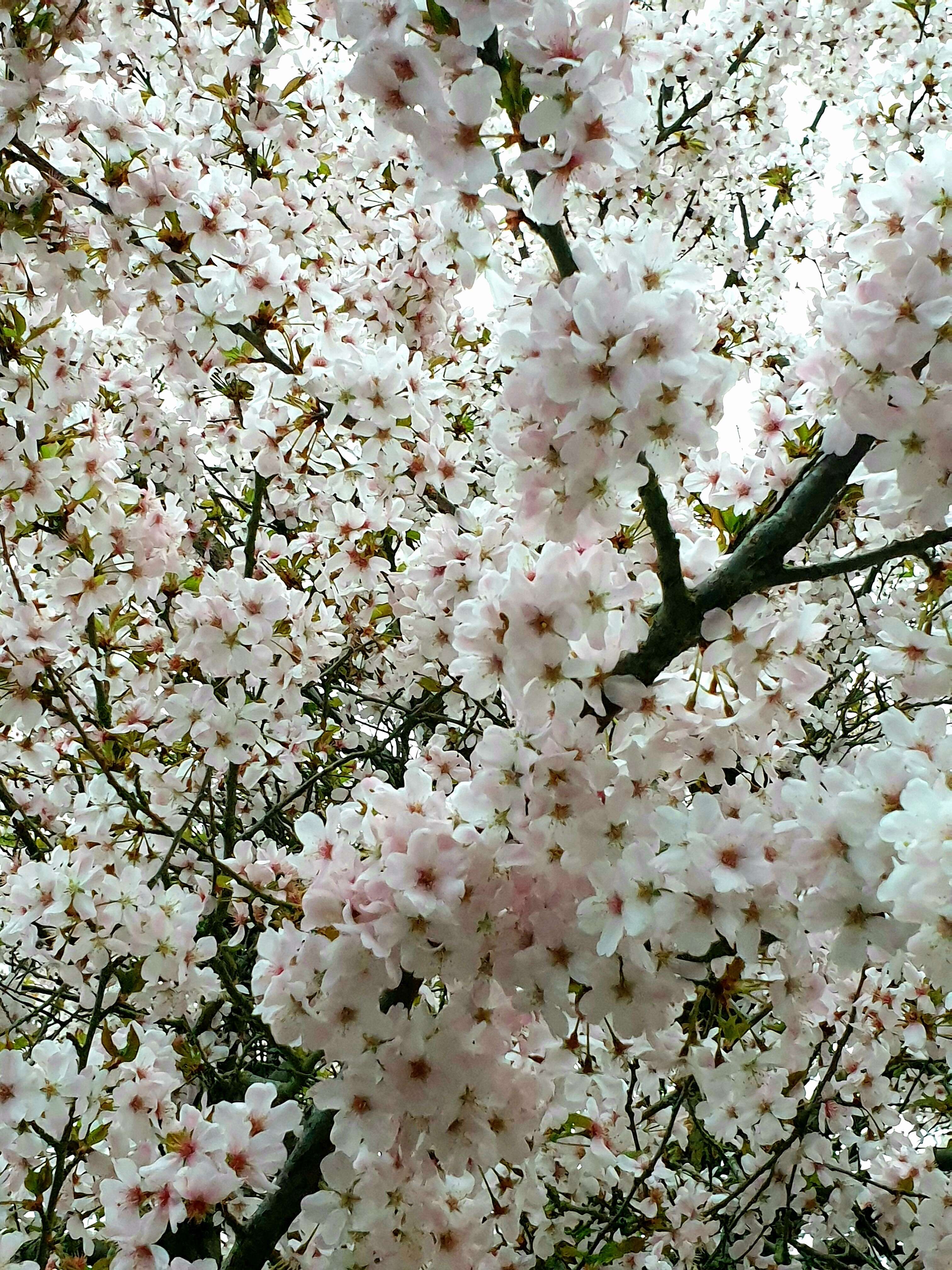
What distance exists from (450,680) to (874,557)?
1.71m

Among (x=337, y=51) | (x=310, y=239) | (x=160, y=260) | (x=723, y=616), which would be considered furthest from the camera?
(x=337, y=51)

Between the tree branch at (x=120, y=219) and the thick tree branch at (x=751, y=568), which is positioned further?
the tree branch at (x=120, y=219)

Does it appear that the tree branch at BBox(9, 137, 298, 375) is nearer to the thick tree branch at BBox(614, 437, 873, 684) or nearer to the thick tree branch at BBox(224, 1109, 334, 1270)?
the thick tree branch at BBox(614, 437, 873, 684)

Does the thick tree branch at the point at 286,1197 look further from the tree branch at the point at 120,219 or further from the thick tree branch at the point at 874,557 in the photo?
the tree branch at the point at 120,219

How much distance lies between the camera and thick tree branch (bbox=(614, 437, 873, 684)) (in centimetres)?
155

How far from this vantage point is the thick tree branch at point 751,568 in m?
1.55

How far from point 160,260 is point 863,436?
1.68 metres

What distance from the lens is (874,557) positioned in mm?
1454

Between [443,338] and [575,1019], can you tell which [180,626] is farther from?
[443,338]

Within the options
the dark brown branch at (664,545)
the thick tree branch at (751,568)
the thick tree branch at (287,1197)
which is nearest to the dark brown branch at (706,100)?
the thick tree branch at (751,568)

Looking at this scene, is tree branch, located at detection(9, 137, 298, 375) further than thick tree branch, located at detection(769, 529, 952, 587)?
Yes

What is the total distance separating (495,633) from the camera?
156cm

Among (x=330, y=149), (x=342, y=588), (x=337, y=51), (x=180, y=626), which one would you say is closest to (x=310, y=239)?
(x=330, y=149)

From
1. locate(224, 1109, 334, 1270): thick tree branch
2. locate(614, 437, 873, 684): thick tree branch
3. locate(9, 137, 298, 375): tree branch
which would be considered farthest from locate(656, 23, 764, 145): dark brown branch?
locate(224, 1109, 334, 1270): thick tree branch
